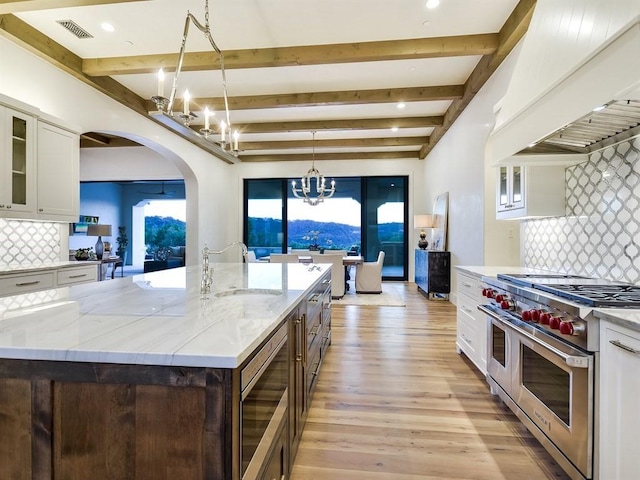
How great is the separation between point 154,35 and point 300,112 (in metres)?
2.72

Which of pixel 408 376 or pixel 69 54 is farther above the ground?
pixel 69 54

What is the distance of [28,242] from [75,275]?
601mm

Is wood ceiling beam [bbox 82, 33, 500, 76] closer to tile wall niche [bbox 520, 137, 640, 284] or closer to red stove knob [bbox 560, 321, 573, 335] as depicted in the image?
tile wall niche [bbox 520, 137, 640, 284]

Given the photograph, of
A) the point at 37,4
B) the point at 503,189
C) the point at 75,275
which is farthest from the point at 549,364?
the point at 37,4

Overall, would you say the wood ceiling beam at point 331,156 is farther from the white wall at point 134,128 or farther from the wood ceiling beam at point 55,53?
the wood ceiling beam at point 55,53

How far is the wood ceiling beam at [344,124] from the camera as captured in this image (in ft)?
19.6

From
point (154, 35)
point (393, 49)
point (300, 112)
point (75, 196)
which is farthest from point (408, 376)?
point (300, 112)

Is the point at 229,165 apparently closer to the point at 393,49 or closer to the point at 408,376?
the point at 393,49

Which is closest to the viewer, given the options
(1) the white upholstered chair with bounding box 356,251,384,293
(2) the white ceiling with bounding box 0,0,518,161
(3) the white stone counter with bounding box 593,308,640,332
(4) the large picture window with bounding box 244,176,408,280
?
(3) the white stone counter with bounding box 593,308,640,332

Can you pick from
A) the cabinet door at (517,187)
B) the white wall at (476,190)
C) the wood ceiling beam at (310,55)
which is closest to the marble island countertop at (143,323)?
the cabinet door at (517,187)

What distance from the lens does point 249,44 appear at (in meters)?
3.64

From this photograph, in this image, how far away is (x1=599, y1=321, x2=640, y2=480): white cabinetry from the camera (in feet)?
4.03

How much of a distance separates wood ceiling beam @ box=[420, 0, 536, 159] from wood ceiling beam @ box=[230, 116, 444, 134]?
38 cm

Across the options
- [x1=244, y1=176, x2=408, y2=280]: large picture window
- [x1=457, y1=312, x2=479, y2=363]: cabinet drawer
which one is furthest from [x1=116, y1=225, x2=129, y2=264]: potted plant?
[x1=457, y1=312, x2=479, y2=363]: cabinet drawer
